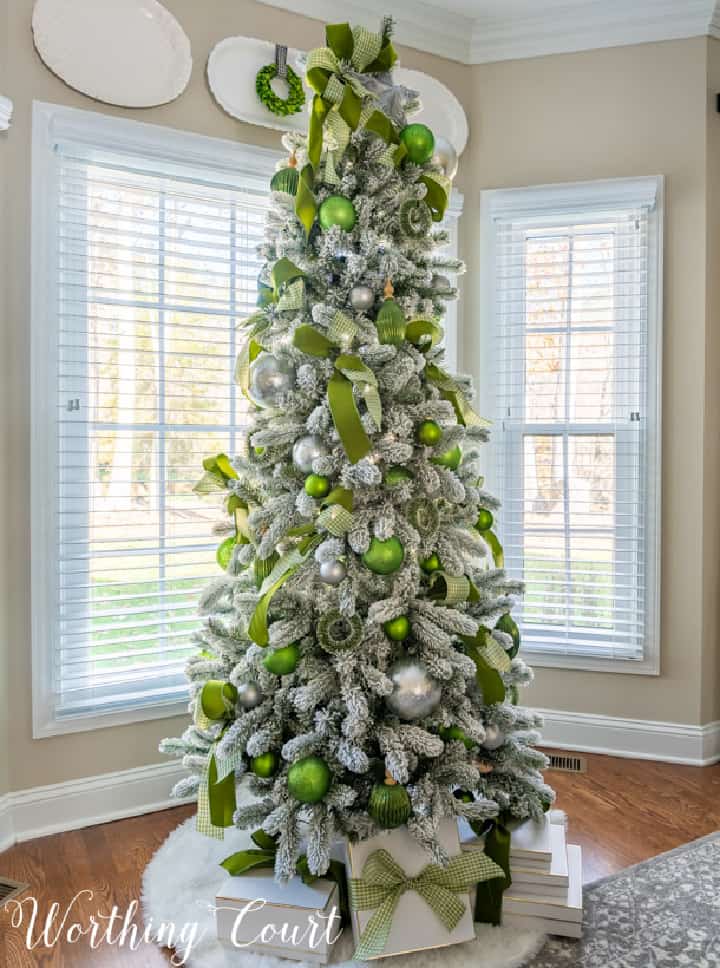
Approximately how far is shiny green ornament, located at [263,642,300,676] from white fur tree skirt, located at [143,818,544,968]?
25.3 inches

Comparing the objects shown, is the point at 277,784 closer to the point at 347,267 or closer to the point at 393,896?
the point at 393,896

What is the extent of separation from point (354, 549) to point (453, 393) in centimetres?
55

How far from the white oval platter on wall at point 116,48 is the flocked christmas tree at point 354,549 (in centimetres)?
75

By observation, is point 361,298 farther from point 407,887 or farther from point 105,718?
point 105,718

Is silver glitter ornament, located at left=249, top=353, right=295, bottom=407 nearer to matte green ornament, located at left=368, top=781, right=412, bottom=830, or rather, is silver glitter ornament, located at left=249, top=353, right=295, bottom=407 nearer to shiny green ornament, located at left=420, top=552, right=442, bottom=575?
shiny green ornament, located at left=420, top=552, right=442, bottom=575

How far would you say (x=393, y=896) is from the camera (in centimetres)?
176

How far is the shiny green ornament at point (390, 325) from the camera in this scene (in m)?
1.89

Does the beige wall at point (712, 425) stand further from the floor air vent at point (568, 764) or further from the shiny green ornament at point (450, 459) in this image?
the shiny green ornament at point (450, 459)

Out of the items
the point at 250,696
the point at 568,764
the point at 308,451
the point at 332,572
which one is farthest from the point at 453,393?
the point at 568,764

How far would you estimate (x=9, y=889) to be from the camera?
2.05m

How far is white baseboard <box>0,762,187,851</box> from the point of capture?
235 cm

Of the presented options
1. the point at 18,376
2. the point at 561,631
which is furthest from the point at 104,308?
the point at 561,631

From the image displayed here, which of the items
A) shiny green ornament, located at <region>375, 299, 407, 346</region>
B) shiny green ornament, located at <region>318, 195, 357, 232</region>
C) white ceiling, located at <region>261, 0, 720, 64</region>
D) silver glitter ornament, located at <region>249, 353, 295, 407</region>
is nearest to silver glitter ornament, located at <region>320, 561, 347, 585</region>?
silver glitter ornament, located at <region>249, 353, 295, 407</region>

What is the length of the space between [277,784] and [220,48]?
2.30 meters
